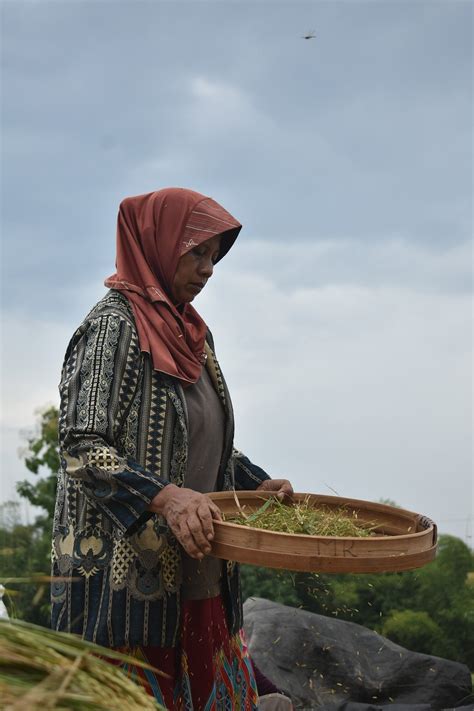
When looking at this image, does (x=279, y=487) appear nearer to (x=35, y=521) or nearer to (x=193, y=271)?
(x=193, y=271)

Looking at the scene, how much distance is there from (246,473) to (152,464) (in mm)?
690

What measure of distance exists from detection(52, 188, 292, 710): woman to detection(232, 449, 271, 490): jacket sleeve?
0.22 metres

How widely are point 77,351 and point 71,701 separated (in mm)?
1630

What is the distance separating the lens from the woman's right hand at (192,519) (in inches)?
110

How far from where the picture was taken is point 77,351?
10.6ft

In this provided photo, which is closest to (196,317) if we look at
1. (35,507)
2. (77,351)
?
(77,351)

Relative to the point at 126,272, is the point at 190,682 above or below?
below

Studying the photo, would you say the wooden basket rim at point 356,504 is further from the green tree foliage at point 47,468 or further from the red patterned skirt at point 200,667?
the green tree foliage at point 47,468

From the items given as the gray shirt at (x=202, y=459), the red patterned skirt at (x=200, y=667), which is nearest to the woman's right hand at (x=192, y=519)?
the gray shirt at (x=202, y=459)

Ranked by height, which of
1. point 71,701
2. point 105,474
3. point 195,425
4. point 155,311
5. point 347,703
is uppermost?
point 155,311

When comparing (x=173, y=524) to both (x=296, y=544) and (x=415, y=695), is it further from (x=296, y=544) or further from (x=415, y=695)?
(x=415, y=695)

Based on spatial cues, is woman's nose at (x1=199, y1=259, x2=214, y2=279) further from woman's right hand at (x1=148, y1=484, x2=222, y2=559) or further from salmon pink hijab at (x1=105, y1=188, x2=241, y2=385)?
woman's right hand at (x1=148, y1=484, x2=222, y2=559)

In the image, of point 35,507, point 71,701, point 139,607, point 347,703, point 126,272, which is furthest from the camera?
point 35,507

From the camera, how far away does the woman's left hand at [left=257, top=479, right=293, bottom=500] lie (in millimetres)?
3595
